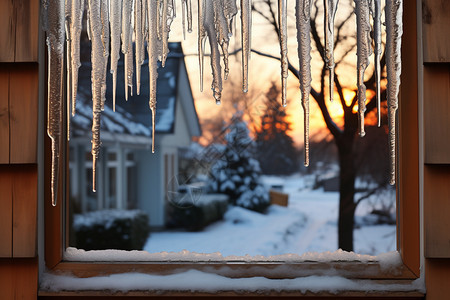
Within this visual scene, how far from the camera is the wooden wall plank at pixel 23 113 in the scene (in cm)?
106

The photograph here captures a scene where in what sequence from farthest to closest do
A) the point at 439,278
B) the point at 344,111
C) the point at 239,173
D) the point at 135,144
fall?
the point at 135,144
the point at 239,173
the point at 344,111
the point at 439,278

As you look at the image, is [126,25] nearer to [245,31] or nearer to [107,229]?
[245,31]

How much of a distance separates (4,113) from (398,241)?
43.6 inches

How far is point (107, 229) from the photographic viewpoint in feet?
10.5

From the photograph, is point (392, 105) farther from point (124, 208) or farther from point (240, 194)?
point (124, 208)

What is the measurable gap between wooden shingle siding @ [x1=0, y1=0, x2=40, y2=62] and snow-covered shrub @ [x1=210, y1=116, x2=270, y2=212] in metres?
1.62

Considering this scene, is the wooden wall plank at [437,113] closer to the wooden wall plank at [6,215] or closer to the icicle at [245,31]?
the icicle at [245,31]

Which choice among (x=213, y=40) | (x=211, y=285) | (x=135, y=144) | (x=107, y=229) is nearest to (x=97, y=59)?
(x=213, y=40)

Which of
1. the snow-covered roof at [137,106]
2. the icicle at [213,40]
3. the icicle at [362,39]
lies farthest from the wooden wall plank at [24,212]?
the snow-covered roof at [137,106]

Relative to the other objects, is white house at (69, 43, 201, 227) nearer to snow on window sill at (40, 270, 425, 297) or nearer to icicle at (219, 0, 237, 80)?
icicle at (219, 0, 237, 80)

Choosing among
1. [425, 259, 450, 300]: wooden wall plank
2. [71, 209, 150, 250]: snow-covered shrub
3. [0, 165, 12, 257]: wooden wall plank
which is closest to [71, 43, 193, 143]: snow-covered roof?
[71, 209, 150, 250]: snow-covered shrub

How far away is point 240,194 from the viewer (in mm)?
2789

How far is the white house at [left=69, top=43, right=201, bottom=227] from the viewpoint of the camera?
97.1 inches

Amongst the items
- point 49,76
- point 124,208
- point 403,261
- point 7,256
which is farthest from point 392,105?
point 124,208
